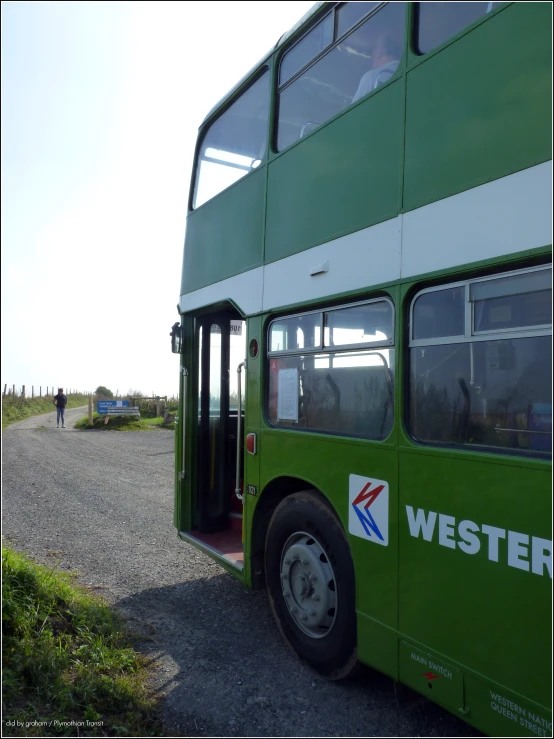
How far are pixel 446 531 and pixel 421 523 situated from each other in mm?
161

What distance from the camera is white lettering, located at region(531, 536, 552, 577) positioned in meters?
2.17

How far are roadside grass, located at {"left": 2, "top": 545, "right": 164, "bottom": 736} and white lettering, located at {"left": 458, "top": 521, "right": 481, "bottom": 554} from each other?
1904 millimetres

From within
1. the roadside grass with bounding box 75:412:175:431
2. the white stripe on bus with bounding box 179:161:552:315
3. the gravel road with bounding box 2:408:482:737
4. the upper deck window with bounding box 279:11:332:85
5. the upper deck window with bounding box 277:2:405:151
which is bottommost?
the gravel road with bounding box 2:408:482:737

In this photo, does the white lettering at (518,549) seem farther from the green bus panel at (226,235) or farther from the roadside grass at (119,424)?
the roadside grass at (119,424)

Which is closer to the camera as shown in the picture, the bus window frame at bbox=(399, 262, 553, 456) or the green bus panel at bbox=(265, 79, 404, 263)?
the bus window frame at bbox=(399, 262, 553, 456)

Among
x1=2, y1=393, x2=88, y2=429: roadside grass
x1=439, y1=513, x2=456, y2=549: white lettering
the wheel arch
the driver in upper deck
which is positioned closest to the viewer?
x1=439, y1=513, x2=456, y2=549: white lettering

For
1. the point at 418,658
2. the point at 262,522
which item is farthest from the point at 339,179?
the point at 418,658

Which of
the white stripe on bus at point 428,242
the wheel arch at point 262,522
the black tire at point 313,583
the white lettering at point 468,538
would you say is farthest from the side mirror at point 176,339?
the white lettering at point 468,538

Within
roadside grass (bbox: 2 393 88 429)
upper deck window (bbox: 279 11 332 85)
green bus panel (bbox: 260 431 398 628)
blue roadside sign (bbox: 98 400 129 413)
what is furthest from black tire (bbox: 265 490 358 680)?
roadside grass (bbox: 2 393 88 429)

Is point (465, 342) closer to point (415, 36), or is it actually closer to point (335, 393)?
point (335, 393)

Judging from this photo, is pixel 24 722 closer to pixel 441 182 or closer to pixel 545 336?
pixel 545 336

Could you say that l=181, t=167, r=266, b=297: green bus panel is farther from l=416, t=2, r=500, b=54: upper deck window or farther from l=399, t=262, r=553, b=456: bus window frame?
l=399, t=262, r=553, b=456: bus window frame

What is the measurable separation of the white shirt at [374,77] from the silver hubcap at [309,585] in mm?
2765

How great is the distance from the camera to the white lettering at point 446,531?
102 inches
